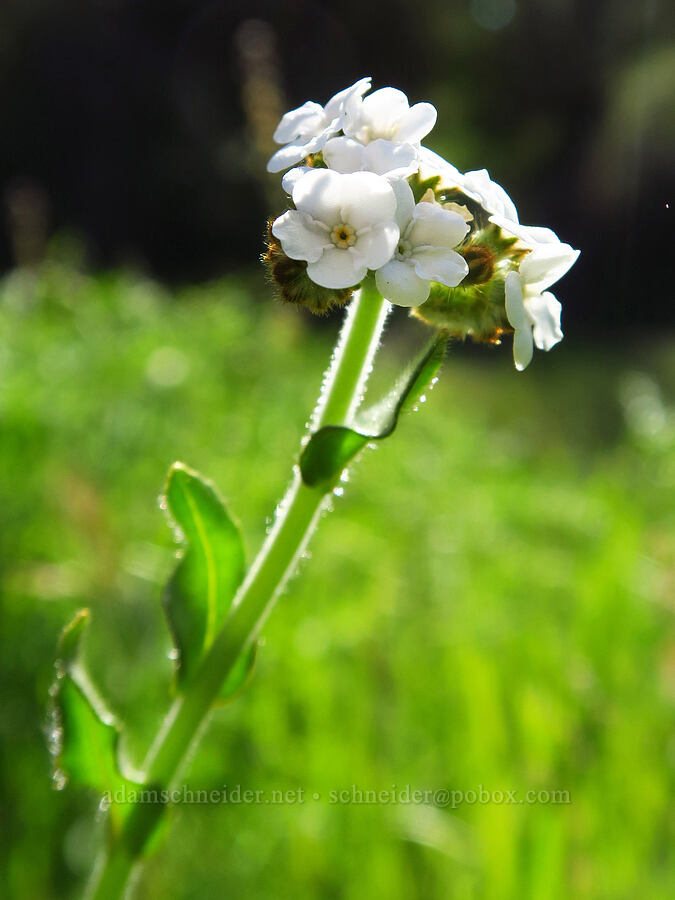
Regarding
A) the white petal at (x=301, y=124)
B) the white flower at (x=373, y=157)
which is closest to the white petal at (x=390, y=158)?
the white flower at (x=373, y=157)

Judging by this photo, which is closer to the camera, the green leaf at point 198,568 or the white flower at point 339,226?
the white flower at point 339,226

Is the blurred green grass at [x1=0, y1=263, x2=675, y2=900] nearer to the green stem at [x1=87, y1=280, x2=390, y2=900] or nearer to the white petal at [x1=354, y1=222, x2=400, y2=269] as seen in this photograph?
the green stem at [x1=87, y1=280, x2=390, y2=900]

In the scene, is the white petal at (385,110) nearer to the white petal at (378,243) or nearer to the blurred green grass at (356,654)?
the white petal at (378,243)

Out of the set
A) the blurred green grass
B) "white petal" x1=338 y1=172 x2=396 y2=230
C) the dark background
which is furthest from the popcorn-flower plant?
the dark background

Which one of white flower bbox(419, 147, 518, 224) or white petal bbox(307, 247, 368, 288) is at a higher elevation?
white flower bbox(419, 147, 518, 224)

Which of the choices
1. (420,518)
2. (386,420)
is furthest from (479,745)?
(386,420)

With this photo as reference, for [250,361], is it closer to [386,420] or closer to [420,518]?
[420,518]
